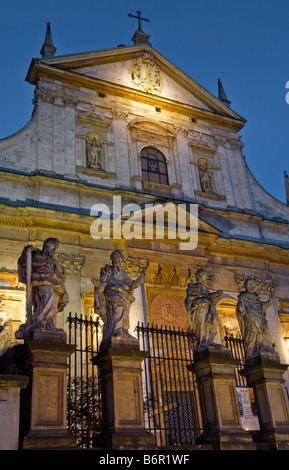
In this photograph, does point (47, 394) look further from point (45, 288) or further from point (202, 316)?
point (202, 316)

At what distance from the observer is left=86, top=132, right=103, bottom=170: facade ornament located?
17.7 metres

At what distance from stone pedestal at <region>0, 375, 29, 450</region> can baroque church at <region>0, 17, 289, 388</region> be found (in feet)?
22.2

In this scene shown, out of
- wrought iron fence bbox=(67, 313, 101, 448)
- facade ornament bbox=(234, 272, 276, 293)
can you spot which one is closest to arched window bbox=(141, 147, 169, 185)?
facade ornament bbox=(234, 272, 276, 293)

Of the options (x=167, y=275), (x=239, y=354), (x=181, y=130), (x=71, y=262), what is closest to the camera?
(x=239, y=354)

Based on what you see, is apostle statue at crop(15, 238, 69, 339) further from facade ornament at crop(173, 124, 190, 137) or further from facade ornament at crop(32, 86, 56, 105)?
facade ornament at crop(173, 124, 190, 137)

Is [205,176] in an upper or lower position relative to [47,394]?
upper

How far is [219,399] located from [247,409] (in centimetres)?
97

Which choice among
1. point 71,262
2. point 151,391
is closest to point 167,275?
point 71,262

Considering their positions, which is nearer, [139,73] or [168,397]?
[168,397]

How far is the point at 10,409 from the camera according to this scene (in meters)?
7.03

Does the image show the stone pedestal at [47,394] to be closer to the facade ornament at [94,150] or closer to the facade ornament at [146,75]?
the facade ornament at [94,150]

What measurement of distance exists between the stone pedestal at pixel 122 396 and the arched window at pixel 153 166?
10.8 m

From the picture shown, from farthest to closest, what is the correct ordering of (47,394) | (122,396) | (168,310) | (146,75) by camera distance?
(146,75) → (168,310) → (122,396) → (47,394)

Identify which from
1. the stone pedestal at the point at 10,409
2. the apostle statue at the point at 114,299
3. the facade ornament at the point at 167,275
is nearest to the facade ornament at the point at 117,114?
the facade ornament at the point at 167,275
